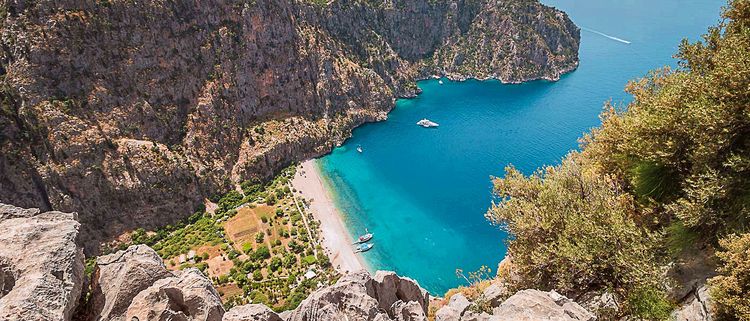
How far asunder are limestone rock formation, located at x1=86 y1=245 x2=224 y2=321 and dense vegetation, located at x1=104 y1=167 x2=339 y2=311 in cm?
5398

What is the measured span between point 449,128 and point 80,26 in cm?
11958

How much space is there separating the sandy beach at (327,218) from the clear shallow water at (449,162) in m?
3.08

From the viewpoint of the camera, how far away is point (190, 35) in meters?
123

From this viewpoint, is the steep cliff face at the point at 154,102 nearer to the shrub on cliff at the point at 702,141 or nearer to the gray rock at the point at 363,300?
the gray rock at the point at 363,300

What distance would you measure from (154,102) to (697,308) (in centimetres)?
12506

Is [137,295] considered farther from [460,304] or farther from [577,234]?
[577,234]

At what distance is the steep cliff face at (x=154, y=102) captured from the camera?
9294cm

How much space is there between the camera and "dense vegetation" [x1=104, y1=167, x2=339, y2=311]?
8162 cm

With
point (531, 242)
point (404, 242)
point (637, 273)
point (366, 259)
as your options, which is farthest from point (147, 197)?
point (637, 273)

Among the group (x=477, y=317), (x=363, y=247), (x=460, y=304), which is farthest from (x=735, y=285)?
(x=363, y=247)

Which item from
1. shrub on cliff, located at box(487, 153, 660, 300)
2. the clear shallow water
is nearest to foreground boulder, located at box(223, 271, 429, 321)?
shrub on cliff, located at box(487, 153, 660, 300)

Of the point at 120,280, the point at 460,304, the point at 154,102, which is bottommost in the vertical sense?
the point at 154,102

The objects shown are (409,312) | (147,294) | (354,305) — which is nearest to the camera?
(147,294)

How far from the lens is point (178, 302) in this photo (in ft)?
73.1
